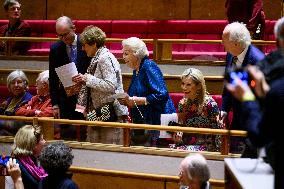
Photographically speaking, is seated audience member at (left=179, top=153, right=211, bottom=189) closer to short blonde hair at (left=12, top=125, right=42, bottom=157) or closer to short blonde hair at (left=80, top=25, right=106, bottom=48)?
short blonde hair at (left=12, top=125, right=42, bottom=157)

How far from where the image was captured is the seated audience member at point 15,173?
2297 millimetres

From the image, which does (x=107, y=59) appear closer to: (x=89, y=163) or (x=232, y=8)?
(x=89, y=163)

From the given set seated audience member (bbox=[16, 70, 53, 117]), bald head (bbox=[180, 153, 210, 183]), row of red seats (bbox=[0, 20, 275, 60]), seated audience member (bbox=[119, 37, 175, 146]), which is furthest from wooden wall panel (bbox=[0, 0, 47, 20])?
bald head (bbox=[180, 153, 210, 183])

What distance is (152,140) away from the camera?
2.69 metres

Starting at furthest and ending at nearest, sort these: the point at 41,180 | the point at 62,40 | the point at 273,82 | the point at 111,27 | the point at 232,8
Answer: the point at 111,27 < the point at 232,8 < the point at 62,40 < the point at 41,180 < the point at 273,82

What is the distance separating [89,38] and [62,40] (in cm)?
31

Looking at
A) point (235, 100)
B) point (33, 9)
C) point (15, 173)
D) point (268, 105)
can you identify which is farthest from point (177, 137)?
point (33, 9)

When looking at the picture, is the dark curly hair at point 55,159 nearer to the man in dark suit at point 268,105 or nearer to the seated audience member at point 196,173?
the seated audience member at point 196,173

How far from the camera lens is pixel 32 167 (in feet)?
7.78

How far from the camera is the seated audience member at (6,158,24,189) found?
2.30m

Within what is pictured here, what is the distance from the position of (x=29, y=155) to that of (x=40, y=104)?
0.85m

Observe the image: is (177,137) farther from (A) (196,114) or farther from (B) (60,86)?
(B) (60,86)

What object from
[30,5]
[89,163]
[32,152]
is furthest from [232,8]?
[30,5]

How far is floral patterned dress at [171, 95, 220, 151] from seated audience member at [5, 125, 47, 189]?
579mm
